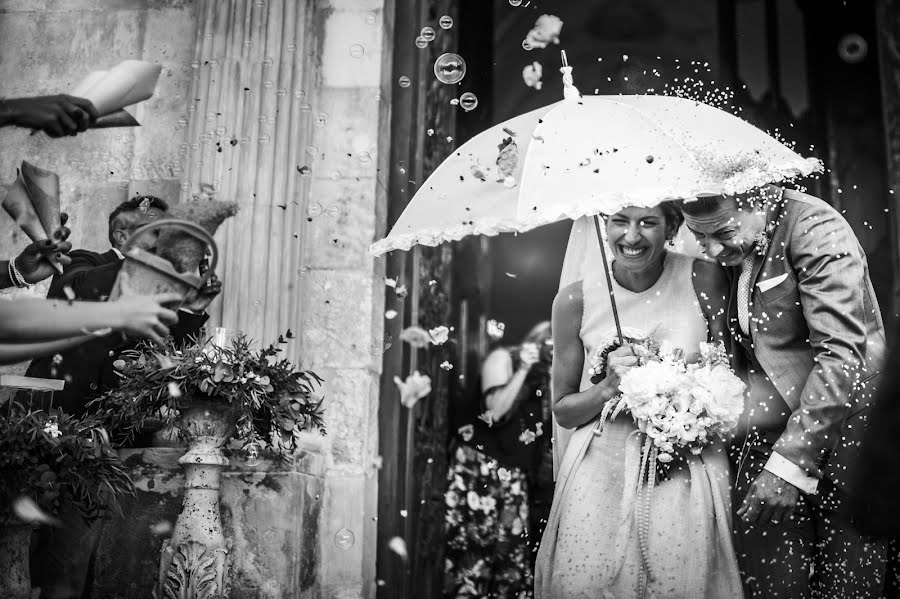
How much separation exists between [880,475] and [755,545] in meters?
1.91

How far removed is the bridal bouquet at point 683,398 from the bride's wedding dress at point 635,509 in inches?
7.3

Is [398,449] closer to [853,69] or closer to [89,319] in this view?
[89,319]

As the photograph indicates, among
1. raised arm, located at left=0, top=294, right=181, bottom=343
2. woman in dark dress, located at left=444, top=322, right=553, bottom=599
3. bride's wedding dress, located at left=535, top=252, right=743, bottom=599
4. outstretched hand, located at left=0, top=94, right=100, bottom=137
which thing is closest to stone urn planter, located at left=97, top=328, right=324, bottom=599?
raised arm, located at left=0, top=294, right=181, bottom=343

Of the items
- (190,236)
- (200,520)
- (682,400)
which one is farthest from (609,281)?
(190,236)

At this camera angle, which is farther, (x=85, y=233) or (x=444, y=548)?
(x=444, y=548)

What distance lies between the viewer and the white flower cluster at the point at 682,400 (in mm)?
3701

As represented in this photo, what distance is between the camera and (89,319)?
165 inches

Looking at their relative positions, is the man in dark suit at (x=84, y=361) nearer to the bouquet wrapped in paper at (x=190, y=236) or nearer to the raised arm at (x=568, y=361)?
the bouquet wrapped in paper at (x=190, y=236)

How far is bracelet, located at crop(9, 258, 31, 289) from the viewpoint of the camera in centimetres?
478

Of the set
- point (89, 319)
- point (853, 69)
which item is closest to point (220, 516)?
point (89, 319)

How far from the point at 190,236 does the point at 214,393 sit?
979mm

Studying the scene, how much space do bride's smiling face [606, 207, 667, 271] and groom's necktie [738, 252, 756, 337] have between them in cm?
41

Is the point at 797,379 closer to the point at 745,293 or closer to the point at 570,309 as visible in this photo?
the point at 745,293

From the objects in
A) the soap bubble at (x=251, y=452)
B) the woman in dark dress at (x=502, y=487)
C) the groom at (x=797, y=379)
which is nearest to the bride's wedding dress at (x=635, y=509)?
the groom at (x=797, y=379)
